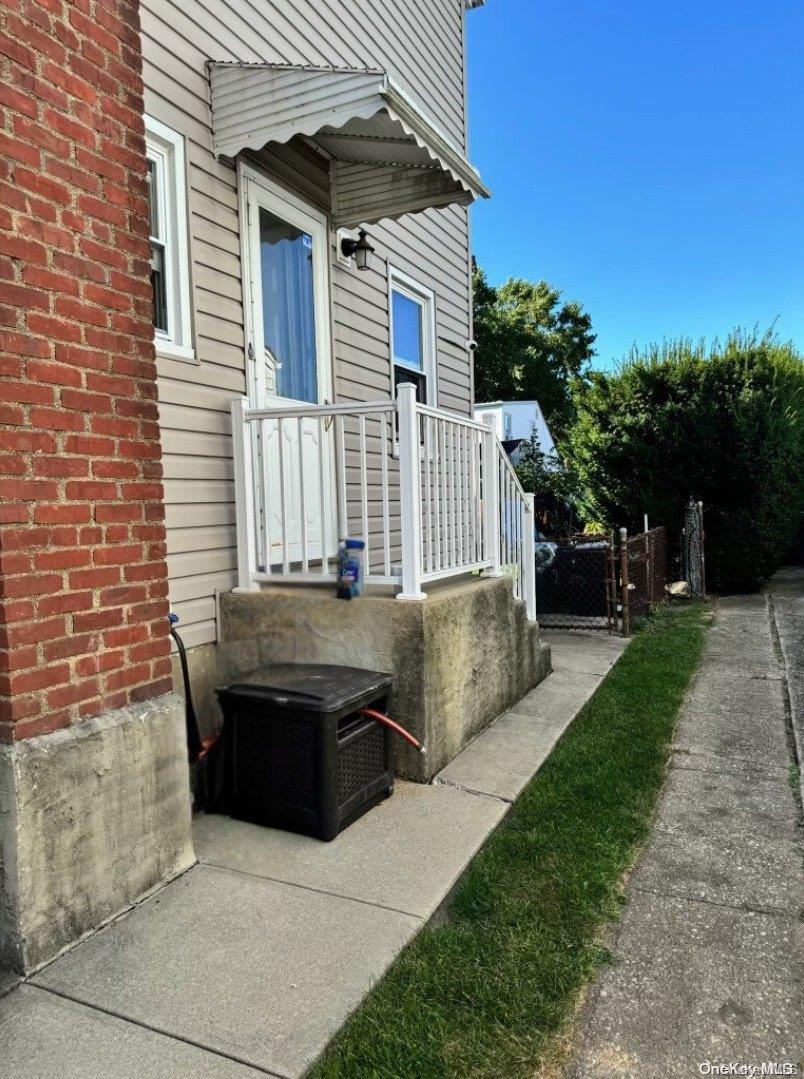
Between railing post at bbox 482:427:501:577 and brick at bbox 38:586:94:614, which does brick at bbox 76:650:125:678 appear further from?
railing post at bbox 482:427:501:577

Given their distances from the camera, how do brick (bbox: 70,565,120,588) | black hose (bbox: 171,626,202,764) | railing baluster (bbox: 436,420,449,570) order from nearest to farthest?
brick (bbox: 70,565,120,588) → black hose (bbox: 171,626,202,764) → railing baluster (bbox: 436,420,449,570)

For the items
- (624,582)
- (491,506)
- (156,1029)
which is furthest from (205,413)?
(624,582)

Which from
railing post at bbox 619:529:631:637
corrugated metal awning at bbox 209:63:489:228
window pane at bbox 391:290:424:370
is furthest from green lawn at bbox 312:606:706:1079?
window pane at bbox 391:290:424:370

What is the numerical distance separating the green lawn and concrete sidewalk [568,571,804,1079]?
10cm

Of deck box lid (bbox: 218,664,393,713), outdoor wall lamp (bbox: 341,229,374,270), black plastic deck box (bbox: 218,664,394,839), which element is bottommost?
black plastic deck box (bbox: 218,664,394,839)

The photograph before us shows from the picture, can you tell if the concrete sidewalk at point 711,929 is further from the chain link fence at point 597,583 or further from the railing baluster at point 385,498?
the chain link fence at point 597,583

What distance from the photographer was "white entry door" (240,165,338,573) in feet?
13.4

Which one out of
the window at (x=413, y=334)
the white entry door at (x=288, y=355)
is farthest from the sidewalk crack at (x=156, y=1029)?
the window at (x=413, y=334)

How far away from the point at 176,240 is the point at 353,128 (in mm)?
1316

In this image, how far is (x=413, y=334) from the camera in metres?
6.71

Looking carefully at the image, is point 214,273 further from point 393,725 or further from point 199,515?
point 393,725

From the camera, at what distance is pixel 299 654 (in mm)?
3729

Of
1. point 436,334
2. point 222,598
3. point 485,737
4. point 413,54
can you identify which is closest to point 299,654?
point 222,598

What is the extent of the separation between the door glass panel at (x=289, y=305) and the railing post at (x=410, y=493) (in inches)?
52.9
